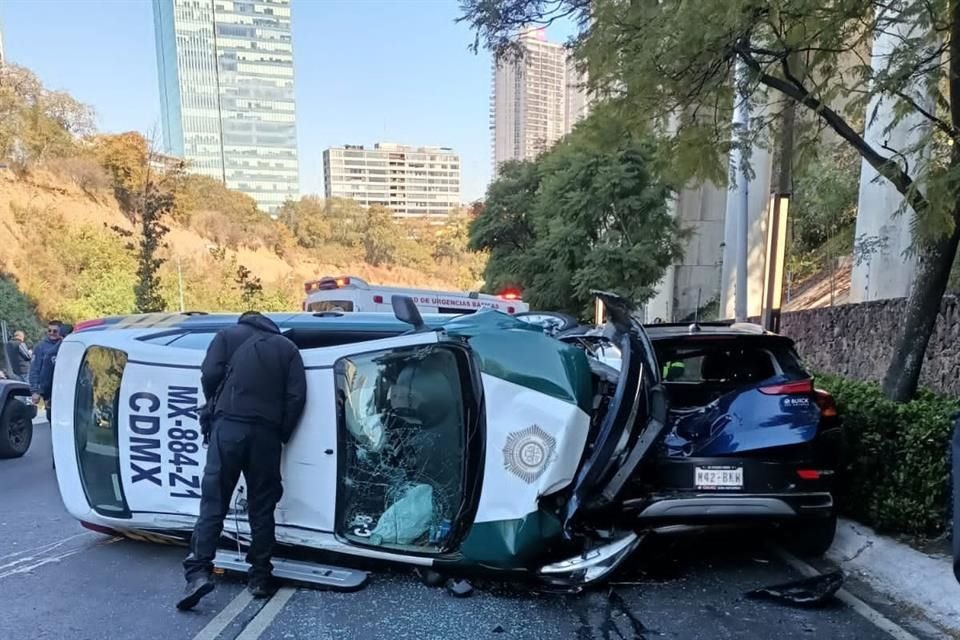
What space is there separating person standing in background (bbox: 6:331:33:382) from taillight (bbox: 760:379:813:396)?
1198 centimetres

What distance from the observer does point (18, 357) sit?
11172 mm

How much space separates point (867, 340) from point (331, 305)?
10.0 m

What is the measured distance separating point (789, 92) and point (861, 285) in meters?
8.73

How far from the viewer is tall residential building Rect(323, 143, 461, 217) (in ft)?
279

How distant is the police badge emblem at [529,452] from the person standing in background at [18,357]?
431 inches

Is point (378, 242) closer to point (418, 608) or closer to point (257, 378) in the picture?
point (257, 378)

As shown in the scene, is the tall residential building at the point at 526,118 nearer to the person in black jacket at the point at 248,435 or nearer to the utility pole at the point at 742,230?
the utility pole at the point at 742,230

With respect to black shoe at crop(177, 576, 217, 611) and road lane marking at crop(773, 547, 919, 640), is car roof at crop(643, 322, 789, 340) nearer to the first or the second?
road lane marking at crop(773, 547, 919, 640)

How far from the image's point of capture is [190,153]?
70.6 metres

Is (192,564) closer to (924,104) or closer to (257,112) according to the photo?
(924,104)

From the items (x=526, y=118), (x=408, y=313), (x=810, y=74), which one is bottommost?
(x=408, y=313)

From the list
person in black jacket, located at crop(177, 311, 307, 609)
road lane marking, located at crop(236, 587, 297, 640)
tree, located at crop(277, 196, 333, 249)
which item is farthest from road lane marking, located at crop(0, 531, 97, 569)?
tree, located at crop(277, 196, 333, 249)

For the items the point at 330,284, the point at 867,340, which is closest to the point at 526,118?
the point at 330,284

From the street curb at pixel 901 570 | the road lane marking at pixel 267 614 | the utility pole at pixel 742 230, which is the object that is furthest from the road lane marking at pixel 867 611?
the utility pole at pixel 742 230
